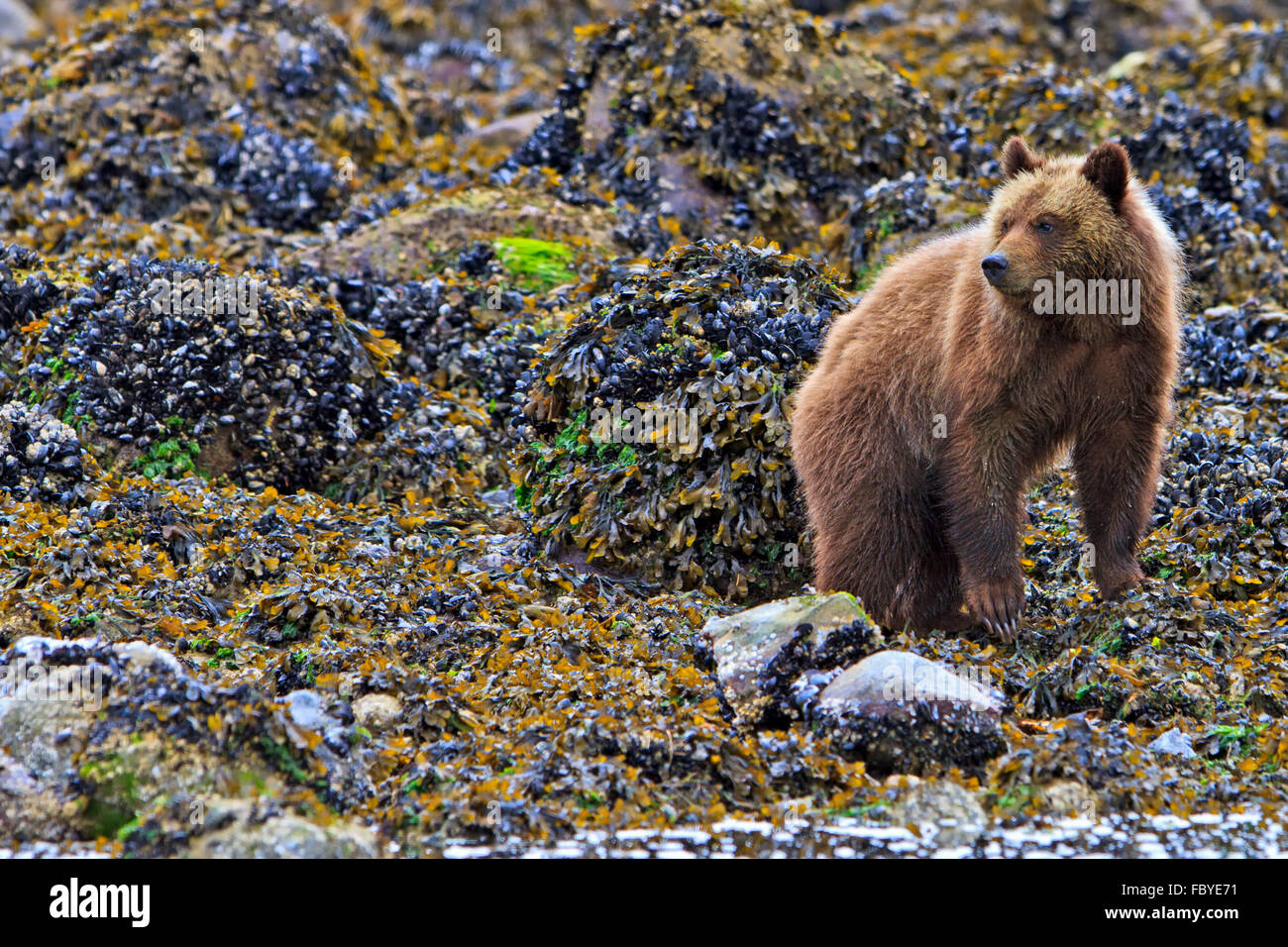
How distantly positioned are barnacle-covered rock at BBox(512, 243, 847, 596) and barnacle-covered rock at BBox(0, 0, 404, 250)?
472 centimetres

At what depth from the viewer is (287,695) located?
5543mm

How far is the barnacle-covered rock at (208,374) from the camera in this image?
27.5ft

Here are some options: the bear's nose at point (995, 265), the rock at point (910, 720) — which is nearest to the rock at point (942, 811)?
the rock at point (910, 720)

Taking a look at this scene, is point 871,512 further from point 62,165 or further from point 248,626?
point 62,165

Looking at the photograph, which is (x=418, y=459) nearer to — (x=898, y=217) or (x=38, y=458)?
(x=38, y=458)

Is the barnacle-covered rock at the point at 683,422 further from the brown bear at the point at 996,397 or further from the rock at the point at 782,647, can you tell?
the rock at the point at 782,647

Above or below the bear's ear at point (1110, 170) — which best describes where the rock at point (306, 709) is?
below

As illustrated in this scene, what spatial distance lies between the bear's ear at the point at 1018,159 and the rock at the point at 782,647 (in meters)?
2.05

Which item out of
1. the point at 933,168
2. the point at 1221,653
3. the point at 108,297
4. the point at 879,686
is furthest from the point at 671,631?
the point at 933,168

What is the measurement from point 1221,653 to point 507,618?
10.6 ft

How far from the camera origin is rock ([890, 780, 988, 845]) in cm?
489

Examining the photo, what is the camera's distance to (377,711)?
5648mm

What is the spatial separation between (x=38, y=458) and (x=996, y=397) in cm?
520

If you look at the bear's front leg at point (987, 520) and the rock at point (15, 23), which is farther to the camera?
the rock at point (15, 23)
